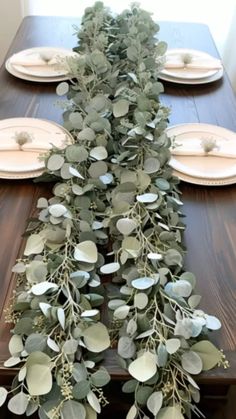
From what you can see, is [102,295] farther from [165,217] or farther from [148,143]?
[148,143]

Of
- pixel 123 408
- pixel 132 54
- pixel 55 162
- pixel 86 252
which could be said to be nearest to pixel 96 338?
pixel 86 252

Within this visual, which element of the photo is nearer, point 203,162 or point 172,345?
point 172,345

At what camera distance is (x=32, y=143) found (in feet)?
3.84

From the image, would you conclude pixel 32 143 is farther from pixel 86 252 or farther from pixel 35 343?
pixel 35 343

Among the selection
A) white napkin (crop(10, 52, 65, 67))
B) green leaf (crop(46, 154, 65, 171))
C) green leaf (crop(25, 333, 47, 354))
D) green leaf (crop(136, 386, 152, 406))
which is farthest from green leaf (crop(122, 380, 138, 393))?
white napkin (crop(10, 52, 65, 67))

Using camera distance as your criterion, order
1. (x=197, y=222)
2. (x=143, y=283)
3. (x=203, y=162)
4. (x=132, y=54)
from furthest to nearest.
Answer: (x=132, y=54)
(x=203, y=162)
(x=197, y=222)
(x=143, y=283)

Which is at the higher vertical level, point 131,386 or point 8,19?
point 131,386

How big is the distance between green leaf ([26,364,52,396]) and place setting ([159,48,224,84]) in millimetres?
1106

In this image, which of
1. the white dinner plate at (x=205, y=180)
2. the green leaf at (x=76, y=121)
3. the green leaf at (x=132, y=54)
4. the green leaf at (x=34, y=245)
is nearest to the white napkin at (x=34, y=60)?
the green leaf at (x=132, y=54)

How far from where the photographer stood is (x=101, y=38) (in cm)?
138

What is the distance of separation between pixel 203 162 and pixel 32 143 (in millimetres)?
416

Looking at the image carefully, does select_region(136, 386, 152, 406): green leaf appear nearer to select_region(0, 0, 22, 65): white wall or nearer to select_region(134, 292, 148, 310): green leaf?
select_region(134, 292, 148, 310): green leaf

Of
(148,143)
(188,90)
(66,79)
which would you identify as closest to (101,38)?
(66,79)

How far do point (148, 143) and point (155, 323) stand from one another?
0.44 metres
